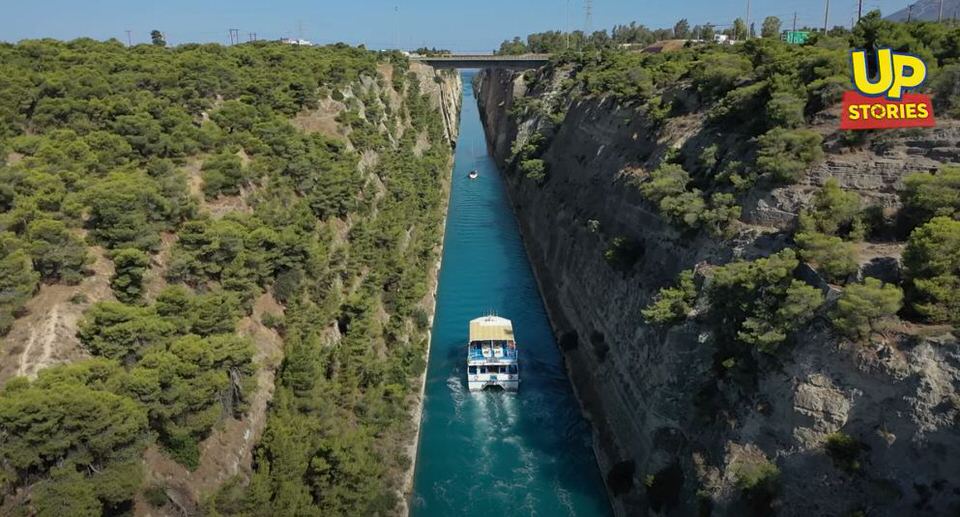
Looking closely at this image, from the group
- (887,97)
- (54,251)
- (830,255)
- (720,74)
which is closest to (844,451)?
(830,255)

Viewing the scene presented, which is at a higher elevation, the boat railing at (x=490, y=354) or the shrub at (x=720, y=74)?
the shrub at (x=720, y=74)

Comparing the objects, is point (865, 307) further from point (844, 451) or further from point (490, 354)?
point (490, 354)

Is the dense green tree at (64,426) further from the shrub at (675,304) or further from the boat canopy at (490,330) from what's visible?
the boat canopy at (490,330)

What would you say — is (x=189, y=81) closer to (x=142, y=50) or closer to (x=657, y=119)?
(x=142, y=50)

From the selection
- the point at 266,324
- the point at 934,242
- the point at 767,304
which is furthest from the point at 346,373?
the point at 934,242

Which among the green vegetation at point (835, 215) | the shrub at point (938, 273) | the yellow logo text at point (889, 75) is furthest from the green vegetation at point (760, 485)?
the yellow logo text at point (889, 75)

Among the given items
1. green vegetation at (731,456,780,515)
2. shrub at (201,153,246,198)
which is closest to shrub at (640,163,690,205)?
green vegetation at (731,456,780,515)
